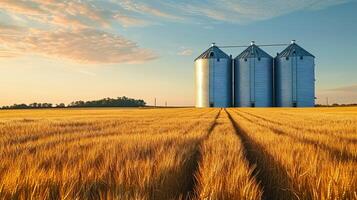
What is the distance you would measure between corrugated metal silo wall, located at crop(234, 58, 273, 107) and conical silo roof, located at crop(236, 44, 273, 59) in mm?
833

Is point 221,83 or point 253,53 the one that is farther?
point 253,53

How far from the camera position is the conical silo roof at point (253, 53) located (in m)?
71.3

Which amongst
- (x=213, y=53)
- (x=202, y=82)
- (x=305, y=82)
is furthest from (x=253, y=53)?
(x=202, y=82)

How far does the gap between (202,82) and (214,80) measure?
2508mm

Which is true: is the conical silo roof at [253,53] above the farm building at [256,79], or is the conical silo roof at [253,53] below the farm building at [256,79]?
above

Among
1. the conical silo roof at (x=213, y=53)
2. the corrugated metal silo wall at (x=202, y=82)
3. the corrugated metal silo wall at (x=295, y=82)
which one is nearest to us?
the corrugated metal silo wall at (x=295, y=82)

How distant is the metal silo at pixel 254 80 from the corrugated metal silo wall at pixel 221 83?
55.7 inches

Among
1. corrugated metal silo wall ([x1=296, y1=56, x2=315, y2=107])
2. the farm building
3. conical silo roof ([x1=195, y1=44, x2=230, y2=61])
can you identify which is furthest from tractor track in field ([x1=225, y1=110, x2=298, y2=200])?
conical silo roof ([x1=195, y1=44, x2=230, y2=61])

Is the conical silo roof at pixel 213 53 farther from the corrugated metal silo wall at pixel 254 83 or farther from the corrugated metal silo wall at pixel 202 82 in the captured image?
the corrugated metal silo wall at pixel 254 83

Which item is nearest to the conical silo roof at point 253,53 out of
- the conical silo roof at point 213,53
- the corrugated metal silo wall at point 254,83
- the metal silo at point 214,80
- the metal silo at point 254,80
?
the metal silo at point 254,80

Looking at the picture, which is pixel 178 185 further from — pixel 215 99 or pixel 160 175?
pixel 215 99

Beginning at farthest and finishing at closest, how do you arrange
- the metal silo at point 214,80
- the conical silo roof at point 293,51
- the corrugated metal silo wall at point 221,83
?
the conical silo roof at point 293,51
the metal silo at point 214,80
the corrugated metal silo wall at point 221,83

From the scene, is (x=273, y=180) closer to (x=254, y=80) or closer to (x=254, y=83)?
(x=254, y=83)

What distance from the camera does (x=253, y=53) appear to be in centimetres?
7175
